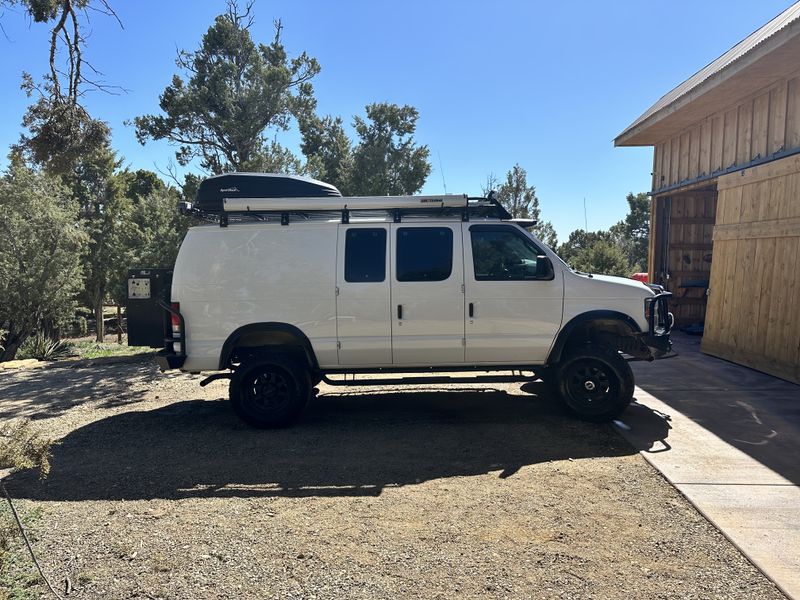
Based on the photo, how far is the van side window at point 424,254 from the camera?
5.68m

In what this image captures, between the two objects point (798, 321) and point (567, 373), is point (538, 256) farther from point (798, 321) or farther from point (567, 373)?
point (798, 321)

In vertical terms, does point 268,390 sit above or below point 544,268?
below

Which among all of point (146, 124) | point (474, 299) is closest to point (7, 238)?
point (146, 124)

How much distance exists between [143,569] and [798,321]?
8249mm

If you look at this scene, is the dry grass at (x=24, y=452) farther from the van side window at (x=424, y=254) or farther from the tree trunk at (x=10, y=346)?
the tree trunk at (x=10, y=346)

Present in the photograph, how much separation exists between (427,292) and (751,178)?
6.31 meters

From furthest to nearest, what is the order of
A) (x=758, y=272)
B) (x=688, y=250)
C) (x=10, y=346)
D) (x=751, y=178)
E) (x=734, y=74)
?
(x=10, y=346)
(x=688, y=250)
(x=751, y=178)
(x=758, y=272)
(x=734, y=74)

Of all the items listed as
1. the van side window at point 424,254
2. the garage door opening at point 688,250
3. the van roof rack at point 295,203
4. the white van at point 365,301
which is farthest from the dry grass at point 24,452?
the garage door opening at point 688,250

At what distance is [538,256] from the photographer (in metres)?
5.57

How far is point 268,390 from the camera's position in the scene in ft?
18.7

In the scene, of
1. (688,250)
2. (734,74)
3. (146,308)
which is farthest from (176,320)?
(688,250)

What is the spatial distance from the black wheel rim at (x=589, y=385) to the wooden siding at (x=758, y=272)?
11.7 feet

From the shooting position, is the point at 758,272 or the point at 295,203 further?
the point at 758,272

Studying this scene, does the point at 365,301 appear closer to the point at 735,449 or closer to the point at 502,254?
the point at 502,254
